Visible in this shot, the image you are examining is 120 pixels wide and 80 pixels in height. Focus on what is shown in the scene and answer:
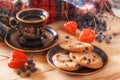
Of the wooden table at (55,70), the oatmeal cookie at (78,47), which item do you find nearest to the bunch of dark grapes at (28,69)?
the wooden table at (55,70)

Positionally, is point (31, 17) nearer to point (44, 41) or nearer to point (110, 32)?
point (44, 41)

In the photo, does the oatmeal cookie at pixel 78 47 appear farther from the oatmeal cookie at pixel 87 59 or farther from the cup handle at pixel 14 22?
the cup handle at pixel 14 22

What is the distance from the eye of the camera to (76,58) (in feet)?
2.34

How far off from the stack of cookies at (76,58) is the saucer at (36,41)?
0.22 feet

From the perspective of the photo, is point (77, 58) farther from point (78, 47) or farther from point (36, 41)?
point (36, 41)

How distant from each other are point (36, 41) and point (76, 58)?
186 millimetres

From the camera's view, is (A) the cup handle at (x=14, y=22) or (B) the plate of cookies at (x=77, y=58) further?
(A) the cup handle at (x=14, y=22)

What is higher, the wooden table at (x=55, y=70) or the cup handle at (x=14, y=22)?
the cup handle at (x=14, y=22)

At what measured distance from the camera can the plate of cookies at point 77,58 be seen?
2.29 feet

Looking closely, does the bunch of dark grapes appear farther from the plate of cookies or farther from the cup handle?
the cup handle

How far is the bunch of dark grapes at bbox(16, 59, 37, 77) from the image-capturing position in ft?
2.33

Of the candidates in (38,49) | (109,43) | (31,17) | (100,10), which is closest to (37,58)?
(38,49)

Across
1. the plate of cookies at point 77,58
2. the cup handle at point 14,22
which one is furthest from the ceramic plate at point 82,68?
the cup handle at point 14,22

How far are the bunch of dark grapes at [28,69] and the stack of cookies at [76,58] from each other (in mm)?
65
